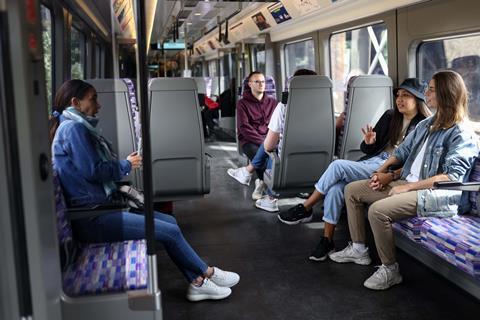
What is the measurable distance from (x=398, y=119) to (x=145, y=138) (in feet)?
10.1

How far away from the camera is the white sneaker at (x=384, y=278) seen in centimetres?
342

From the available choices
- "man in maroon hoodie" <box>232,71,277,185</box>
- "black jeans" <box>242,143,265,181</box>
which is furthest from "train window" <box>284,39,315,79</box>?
"black jeans" <box>242,143,265,181</box>

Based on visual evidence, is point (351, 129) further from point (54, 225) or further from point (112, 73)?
point (54, 225)

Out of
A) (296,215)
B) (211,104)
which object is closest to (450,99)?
(296,215)

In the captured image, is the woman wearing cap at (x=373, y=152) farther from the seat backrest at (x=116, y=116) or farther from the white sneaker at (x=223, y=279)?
the seat backrest at (x=116, y=116)

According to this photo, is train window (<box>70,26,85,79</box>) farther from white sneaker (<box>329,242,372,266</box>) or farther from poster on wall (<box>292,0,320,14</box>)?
poster on wall (<box>292,0,320,14</box>)

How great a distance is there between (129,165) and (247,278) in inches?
57.9

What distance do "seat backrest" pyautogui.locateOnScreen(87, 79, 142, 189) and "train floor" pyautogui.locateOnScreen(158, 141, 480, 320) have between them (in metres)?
0.89

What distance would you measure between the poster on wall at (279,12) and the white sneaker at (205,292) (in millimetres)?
5688

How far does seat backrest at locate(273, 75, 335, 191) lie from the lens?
460cm

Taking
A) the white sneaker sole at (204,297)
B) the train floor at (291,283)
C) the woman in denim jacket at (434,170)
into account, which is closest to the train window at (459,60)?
the woman in denim jacket at (434,170)

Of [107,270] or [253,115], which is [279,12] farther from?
[107,270]

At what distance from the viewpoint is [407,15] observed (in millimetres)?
4961

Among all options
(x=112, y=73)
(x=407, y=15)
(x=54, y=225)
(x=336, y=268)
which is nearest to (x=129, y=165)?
(x=112, y=73)
